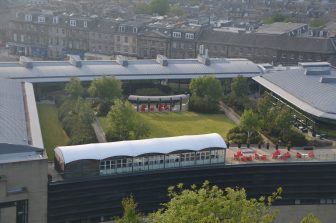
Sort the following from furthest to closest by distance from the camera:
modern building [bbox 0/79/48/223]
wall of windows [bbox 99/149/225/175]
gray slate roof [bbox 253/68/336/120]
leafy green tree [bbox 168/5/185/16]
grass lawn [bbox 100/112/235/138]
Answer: leafy green tree [bbox 168/5/185/16] < grass lawn [bbox 100/112/235/138] < gray slate roof [bbox 253/68/336/120] < wall of windows [bbox 99/149/225/175] < modern building [bbox 0/79/48/223]

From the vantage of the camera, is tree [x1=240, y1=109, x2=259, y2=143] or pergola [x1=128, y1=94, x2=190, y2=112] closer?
tree [x1=240, y1=109, x2=259, y2=143]

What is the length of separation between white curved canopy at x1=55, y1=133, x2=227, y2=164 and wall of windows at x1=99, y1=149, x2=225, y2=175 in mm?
358

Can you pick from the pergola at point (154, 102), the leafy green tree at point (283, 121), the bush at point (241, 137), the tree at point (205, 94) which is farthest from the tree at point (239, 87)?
the bush at point (241, 137)

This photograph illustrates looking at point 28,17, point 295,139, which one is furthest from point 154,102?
point 28,17

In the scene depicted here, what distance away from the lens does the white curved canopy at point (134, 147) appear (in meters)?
35.5

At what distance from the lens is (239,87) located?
62.1 m

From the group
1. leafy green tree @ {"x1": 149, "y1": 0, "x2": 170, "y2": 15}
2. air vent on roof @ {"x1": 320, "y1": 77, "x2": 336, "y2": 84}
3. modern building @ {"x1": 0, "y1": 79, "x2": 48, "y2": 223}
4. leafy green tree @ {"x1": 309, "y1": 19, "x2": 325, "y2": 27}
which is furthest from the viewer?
leafy green tree @ {"x1": 149, "y1": 0, "x2": 170, "y2": 15}

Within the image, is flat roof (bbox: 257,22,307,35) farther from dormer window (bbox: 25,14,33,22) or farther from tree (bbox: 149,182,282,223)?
tree (bbox: 149,182,282,223)

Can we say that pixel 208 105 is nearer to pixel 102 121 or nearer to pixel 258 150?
pixel 102 121

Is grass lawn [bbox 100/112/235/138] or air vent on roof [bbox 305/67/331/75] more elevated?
air vent on roof [bbox 305/67/331/75]

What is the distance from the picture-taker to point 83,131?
45906 millimetres

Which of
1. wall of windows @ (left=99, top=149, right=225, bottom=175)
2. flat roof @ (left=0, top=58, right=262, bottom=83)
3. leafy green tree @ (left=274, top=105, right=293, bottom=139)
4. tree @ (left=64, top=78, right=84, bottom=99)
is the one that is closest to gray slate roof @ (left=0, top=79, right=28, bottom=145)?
wall of windows @ (left=99, top=149, right=225, bottom=175)

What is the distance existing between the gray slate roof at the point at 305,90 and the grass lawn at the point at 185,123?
6.37 metres

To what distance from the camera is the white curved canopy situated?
116ft
